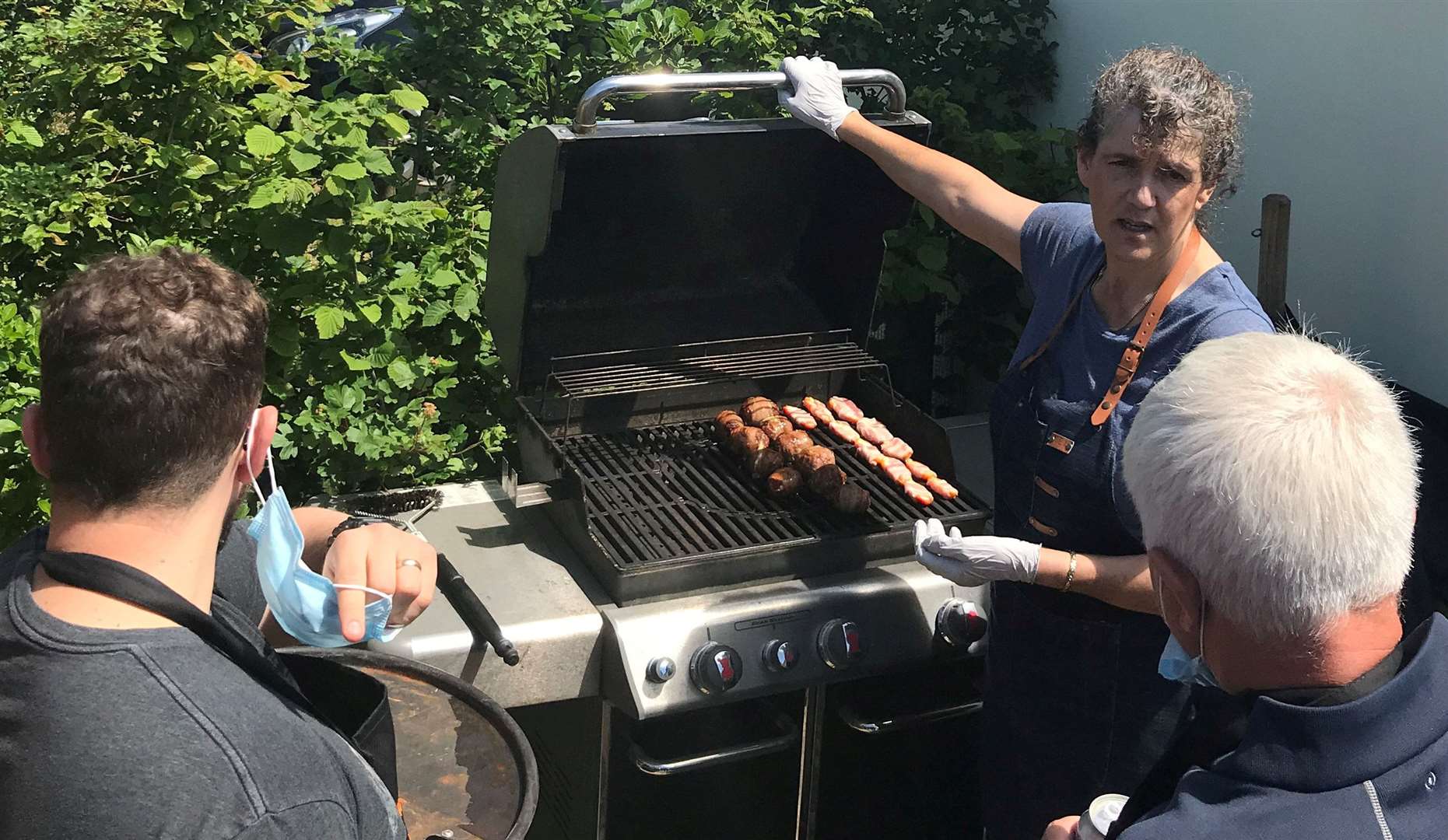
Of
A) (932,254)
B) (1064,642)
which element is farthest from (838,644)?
(932,254)

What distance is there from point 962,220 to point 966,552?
88cm

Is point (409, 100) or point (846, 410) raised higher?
point (409, 100)

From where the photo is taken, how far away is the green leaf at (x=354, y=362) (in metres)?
3.05

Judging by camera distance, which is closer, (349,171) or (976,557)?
(976,557)

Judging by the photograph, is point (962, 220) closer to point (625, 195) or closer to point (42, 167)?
point (625, 195)

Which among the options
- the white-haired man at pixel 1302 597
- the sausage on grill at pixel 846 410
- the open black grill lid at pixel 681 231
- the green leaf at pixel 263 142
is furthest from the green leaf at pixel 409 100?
the white-haired man at pixel 1302 597

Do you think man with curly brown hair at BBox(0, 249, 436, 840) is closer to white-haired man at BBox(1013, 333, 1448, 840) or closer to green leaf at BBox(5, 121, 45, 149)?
white-haired man at BBox(1013, 333, 1448, 840)

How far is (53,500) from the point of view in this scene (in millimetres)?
1435

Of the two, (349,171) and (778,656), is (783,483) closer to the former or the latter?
(778,656)

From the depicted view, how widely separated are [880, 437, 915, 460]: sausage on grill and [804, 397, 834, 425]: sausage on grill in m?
0.18

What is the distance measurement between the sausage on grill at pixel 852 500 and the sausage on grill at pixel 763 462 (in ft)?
0.62

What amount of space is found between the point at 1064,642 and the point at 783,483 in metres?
0.81

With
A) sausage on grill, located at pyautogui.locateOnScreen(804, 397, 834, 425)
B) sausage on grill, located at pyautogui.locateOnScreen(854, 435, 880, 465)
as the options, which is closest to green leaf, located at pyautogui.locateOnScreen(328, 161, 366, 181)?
sausage on grill, located at pyautogui.locateOnScreen(804, 397, 834, 425)

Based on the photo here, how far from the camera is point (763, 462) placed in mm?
3115
